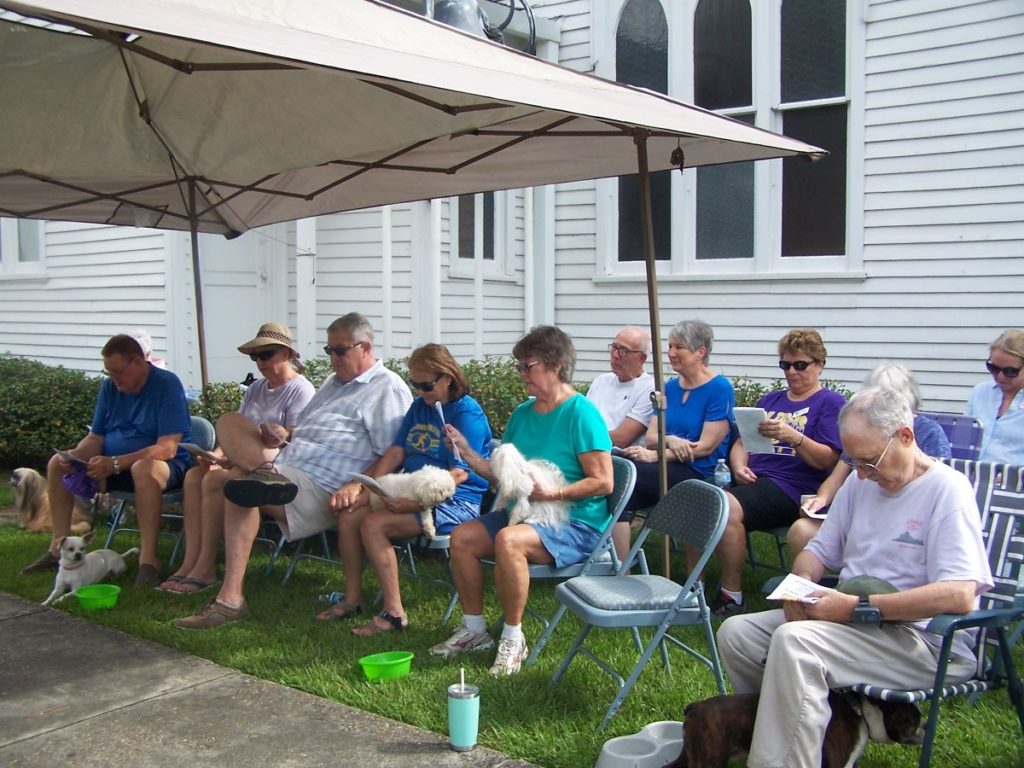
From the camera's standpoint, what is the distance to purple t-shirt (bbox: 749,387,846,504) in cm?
479

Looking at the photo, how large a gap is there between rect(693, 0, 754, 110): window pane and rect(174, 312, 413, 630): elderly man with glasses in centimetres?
494

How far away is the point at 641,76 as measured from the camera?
936 centimetres

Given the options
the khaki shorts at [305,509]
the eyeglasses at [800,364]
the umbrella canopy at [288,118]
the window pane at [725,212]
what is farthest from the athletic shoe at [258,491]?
the window pane at [725,212]

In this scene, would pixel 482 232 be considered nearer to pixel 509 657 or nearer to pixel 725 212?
pixel 725 212

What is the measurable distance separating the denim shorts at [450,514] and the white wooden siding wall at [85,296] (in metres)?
6.11

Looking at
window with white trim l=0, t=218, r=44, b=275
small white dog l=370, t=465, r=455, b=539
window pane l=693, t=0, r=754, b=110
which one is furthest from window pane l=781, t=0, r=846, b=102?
window with white trim l=0, t=218, r=44, b=275

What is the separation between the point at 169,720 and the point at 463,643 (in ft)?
3.92

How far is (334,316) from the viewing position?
10.8 m

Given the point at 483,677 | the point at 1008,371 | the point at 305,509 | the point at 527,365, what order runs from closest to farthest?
the point at 483,677 < the point at 527,365 < the point at 1008,371 < the point at 305,509

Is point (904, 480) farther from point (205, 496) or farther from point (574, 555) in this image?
point (205, 496)

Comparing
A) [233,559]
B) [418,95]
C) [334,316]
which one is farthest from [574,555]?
[334,316]

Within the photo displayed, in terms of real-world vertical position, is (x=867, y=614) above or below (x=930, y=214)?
below

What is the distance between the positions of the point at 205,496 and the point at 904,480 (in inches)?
139

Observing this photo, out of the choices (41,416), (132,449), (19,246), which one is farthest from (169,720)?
(19,246)
